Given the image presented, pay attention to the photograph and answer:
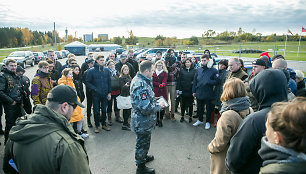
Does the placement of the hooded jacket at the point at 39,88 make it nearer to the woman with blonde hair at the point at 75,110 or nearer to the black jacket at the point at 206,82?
the woman with blonde hair at the point at 75,110

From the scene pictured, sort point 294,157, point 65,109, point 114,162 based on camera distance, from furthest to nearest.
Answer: point 114,162 → point 65,109 → point 294,157

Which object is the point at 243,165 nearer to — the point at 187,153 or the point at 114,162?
the point at 187,153

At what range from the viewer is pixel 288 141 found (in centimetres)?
122

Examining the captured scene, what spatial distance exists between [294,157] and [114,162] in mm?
3501

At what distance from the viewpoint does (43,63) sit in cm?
457

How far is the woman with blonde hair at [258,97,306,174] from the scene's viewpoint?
1.15 meters

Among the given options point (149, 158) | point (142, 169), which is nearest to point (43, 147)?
point (142, 169)

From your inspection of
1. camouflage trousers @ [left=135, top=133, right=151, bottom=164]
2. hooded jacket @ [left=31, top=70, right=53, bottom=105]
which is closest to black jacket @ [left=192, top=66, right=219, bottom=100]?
camouflage trousers @ [left=135, top=133, right=151, bottom=164]

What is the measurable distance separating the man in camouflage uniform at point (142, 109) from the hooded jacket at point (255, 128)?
1658 mm

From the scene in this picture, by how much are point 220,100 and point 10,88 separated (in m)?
5.10

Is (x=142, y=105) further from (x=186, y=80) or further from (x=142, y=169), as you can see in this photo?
(x=186, y=80)

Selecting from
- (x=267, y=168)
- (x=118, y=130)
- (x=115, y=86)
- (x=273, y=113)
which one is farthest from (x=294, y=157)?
(x=115, y=86)

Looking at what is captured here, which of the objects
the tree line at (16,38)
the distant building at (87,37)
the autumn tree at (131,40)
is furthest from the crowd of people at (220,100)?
the distant building at (87,37)

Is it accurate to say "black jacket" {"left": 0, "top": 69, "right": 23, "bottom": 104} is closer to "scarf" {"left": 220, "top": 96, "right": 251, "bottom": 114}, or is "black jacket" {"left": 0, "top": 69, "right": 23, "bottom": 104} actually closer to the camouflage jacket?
the camouflage jacket
